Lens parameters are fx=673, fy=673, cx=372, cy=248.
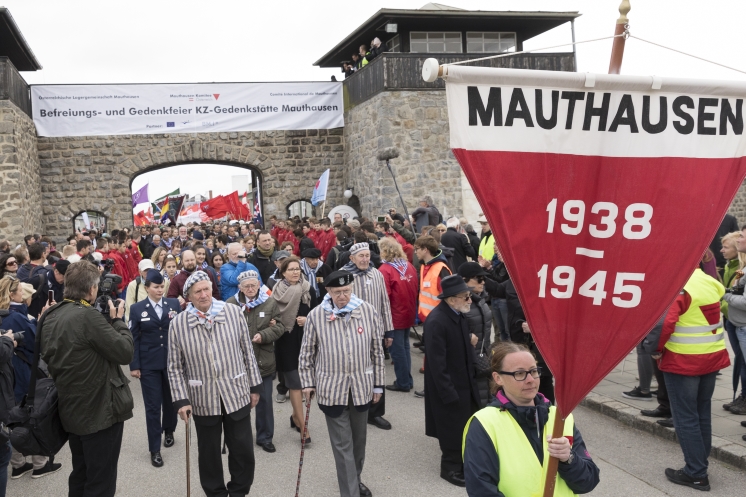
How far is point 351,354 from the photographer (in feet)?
16.4

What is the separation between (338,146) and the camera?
22266 mm

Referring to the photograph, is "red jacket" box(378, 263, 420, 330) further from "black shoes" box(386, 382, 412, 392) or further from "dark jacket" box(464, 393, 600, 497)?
"dark jacket" box(464, 393, 600, 497)

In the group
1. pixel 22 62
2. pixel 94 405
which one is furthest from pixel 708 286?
pixel 22 62

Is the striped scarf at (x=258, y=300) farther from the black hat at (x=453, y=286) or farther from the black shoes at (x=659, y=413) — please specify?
the black shoes at (x=659, y=413)

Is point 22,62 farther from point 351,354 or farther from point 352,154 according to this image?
point 351,354

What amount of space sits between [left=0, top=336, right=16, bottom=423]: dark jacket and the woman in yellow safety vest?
10.6 feet

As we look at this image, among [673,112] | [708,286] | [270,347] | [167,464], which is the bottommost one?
[167,464]

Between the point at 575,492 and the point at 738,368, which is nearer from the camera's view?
the point at 575,492

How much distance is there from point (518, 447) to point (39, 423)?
3127 millimetres

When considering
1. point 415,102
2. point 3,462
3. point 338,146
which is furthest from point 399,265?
point 338,146

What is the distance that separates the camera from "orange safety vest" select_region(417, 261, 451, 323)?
7.51 metres

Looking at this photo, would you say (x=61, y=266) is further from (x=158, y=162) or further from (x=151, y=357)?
(x=158, y=162)

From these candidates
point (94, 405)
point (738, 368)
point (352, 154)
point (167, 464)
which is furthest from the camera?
point (352, 154)

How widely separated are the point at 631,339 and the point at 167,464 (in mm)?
4812
